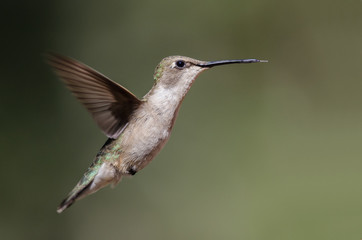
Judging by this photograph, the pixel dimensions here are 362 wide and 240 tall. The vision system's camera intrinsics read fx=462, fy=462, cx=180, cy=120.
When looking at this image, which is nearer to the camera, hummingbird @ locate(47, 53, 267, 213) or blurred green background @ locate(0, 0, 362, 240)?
hummingbird @ locate(47, 53, 267, 213)

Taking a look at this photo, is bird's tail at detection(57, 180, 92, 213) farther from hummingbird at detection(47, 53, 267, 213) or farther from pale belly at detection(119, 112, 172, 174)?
pale belly at detection(119, 112, 172, 174)

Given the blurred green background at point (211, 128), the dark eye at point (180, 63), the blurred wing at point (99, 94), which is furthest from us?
the blurred green background at point (211, 128)

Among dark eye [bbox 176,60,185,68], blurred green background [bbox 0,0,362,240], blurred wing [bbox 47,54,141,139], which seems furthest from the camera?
blurred green background [bbox 0,0,362,240]

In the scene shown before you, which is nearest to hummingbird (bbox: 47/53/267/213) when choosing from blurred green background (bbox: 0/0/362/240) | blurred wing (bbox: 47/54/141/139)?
blurred wing (bbox: 47/54/141/139)

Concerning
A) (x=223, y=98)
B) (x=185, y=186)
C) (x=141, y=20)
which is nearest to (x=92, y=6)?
(x=141, y=20)

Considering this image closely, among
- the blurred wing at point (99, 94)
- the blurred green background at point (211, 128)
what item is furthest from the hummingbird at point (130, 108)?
the blurred green background at point (211, 128)

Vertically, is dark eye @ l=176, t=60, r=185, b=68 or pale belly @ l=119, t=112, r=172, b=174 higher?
dark eye @ l=176, t=60, r=185, b=68

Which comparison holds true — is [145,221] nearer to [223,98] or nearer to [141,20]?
[223,98]

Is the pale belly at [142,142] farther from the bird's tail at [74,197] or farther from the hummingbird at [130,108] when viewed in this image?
the bird's tail at [74,197]
